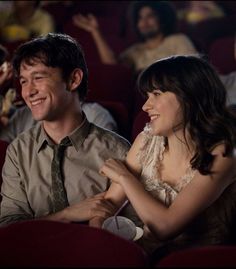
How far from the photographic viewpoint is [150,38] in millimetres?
2912

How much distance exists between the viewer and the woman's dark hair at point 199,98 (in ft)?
3.73

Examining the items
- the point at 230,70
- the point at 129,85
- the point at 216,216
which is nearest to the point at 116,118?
the point at 129,85

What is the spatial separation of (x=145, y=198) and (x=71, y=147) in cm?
31

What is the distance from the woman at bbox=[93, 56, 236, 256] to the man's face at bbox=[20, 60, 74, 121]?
222mm

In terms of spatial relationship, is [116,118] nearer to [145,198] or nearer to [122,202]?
[122,202]

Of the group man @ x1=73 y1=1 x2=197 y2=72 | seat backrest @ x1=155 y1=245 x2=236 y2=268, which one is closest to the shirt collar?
seat backrest @ x1=155 y1=245 x2=236 y2=268

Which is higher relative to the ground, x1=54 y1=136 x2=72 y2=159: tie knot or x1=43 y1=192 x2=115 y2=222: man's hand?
x1=54 y1=136 x2=72 y2=159: tie knot

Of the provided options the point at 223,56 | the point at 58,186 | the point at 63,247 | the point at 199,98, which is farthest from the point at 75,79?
the point at 223,56

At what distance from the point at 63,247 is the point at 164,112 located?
45 centimetres

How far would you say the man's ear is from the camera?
1.39m

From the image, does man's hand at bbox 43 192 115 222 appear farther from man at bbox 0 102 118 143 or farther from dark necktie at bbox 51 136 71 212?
man at bbox 0 102 118 143

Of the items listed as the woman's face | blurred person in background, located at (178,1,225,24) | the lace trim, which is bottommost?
the lace trim

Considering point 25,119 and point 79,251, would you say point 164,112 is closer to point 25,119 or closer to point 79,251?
point 79,251

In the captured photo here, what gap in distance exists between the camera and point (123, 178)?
115cm
